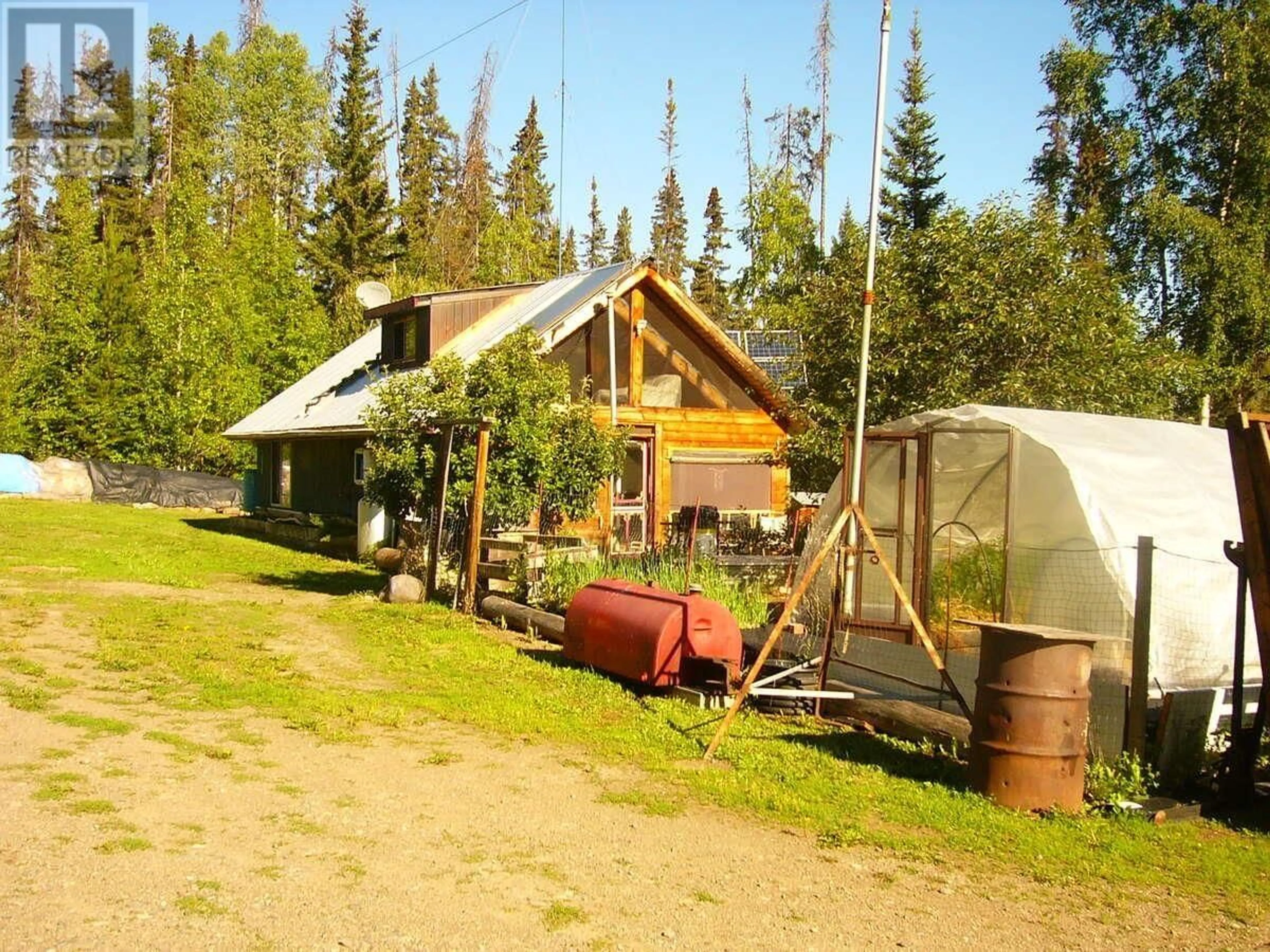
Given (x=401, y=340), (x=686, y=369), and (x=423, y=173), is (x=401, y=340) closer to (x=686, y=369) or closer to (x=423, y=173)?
(x=686, y=369)

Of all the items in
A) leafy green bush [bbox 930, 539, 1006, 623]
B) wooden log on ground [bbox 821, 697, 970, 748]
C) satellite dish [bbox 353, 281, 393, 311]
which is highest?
satellite dish [bbox 353, 281, 393, 311]

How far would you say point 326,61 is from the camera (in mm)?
55438

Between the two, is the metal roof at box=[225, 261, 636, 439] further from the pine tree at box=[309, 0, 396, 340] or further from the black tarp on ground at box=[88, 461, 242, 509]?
the pine tree at box=[309, 0, 396, 340]

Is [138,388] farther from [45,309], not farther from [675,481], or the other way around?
[675,481]

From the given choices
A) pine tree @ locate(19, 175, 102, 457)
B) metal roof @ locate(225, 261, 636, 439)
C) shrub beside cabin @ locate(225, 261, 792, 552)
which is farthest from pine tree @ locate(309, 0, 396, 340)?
shrub beside cabin @ locate(225, 261, 792, 552)

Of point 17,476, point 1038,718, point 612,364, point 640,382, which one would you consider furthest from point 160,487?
point 1038,718

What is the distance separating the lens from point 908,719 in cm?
823

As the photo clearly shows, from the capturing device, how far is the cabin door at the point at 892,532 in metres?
11.4

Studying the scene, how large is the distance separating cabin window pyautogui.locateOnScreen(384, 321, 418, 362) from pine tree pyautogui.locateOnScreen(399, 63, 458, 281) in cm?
2423

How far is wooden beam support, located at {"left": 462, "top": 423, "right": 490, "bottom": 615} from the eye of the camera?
13.7 metres

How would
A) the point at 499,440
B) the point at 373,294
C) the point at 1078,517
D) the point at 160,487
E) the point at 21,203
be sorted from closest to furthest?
the point at 1078,517
the point at 499,440
the point at 373,294
the point at 160,487
the point at 21,203

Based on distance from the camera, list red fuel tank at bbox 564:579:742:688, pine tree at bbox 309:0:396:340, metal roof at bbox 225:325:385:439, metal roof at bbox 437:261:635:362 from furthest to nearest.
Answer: pine tree at bbox 309:0:396:340
metal roof at bbox 225:325:385:439
metal roof at bbox 437:261:635:362
red fuel tank at bbox 564:579:742:688

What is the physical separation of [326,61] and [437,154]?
22.4 ft

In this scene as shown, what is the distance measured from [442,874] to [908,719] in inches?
161
